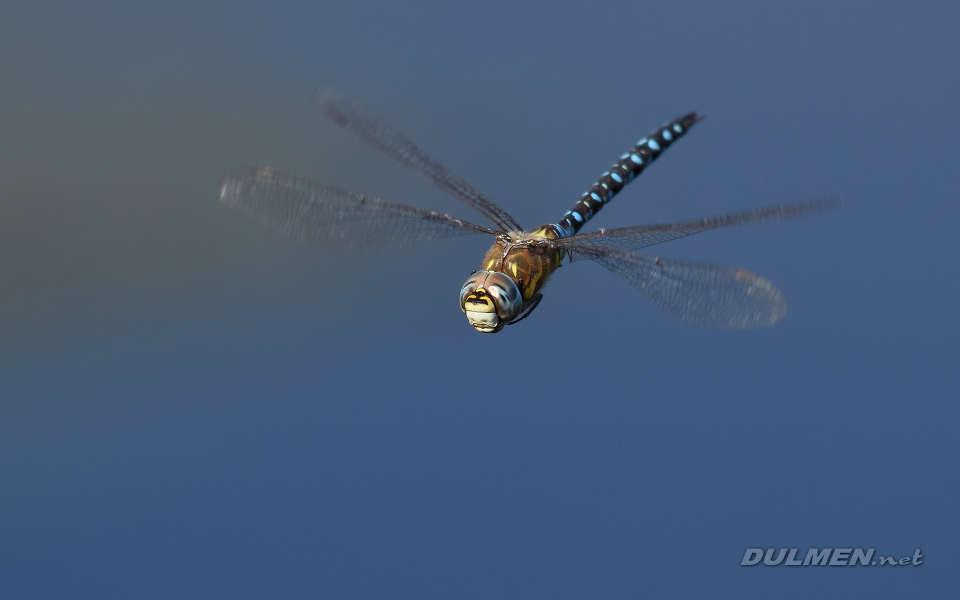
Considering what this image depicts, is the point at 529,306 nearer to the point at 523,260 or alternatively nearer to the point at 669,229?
the point at 523,260

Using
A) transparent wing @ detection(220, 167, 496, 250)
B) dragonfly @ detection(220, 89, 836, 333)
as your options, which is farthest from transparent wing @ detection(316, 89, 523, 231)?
transparent wing @ detection(220, 167, 496, 250)

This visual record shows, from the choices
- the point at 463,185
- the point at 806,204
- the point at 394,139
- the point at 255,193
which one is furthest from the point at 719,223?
the point at 255,193

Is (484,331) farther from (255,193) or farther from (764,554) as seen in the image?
(764,554)

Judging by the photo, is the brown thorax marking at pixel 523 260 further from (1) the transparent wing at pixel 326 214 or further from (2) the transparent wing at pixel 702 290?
(1) the transparent wing at pixel 326 214

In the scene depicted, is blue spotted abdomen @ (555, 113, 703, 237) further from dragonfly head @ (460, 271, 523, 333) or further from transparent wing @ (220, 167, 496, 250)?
dragonfly head @ (460, 271, 523, 333)

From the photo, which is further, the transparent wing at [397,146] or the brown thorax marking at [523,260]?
the transparent wing at [397,146]

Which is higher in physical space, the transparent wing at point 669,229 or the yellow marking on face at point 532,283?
the transparent wing at point 669,229

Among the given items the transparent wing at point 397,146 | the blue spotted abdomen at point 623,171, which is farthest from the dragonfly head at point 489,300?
the blue spotted abdomen at point 623,171

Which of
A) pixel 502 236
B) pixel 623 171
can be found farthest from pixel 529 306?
pixel 623 171
